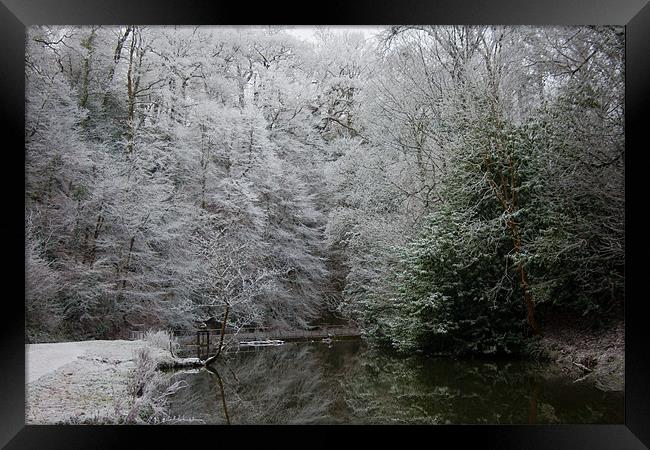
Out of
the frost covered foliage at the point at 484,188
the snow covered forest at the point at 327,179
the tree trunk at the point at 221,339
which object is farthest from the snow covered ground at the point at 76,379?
the frost covered foliage at the point at 484,188

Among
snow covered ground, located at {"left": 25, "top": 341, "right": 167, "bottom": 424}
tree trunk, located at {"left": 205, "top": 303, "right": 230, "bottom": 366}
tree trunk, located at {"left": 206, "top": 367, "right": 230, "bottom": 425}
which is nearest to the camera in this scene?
snow covered ground, located at {"left": 25, "top": 341, "right": 167, "bottom": 424}

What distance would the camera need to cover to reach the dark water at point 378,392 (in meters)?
5.38

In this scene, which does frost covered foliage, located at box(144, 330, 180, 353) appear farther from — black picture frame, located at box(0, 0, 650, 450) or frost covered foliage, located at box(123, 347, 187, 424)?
black picture frame, located at box(0, 0, 650, 450)

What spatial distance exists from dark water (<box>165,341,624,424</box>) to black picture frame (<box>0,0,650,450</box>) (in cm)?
33

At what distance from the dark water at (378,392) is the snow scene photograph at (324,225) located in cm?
2

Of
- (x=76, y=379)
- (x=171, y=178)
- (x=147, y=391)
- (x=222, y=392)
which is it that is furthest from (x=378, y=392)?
(x=171, y=178)

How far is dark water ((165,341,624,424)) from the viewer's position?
538 cm

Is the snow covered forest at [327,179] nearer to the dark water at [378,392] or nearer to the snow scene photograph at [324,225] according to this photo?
the snow scene photograph at [324,225]

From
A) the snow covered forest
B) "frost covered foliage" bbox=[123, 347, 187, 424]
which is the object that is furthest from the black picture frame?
the snow covered forest

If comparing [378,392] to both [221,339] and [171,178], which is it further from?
[171,178]

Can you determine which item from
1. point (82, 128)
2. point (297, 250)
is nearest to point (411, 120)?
point (297, 250)
